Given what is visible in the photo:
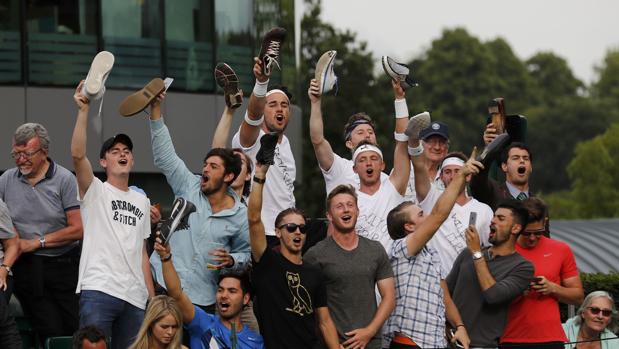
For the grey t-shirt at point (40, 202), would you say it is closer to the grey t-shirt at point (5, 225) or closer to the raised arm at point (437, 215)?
the grey t-shirt at point (5, 225)

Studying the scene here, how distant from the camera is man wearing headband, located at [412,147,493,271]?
33.9 ft

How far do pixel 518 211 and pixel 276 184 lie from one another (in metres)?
1.89

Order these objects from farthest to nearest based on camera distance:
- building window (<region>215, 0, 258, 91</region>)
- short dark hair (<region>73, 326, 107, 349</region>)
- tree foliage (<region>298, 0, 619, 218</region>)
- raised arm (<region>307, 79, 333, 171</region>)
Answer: tree foliage (<region>298, 0, 619, 218</region>) < building window (<region>215, 0, 258, 91</region>) < raised arm (<region>307, 79, 333, 171</region>) < short dark hair (<region>73, 326, 107, 349</region>)

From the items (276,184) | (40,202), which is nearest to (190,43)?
(276,184)

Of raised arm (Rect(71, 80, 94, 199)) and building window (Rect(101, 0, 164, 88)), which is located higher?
building window (Rect(101, 0, 164, 88))

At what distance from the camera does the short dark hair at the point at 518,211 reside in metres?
9.81

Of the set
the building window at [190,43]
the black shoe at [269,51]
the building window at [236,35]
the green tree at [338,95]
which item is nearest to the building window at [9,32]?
the building window at [190,43]

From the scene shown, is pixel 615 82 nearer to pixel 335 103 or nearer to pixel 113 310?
pixel 335 103

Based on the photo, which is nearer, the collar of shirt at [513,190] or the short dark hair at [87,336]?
the short dark hair at [87,336]

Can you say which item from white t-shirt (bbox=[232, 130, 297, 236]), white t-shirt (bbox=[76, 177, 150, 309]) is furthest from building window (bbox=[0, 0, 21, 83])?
white t-shirt (bbox=[76, 177, 150, 309])

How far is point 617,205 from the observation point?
56656 millimetres

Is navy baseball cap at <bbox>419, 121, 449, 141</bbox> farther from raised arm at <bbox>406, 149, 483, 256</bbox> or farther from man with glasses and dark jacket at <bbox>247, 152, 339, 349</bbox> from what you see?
man with glasses and dark jacket at <bbox>247, 152, 339, 349</bbox>

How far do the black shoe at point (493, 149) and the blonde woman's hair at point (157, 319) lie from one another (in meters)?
2.44

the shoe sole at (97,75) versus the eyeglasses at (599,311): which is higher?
the shoe sole at (97,75)
